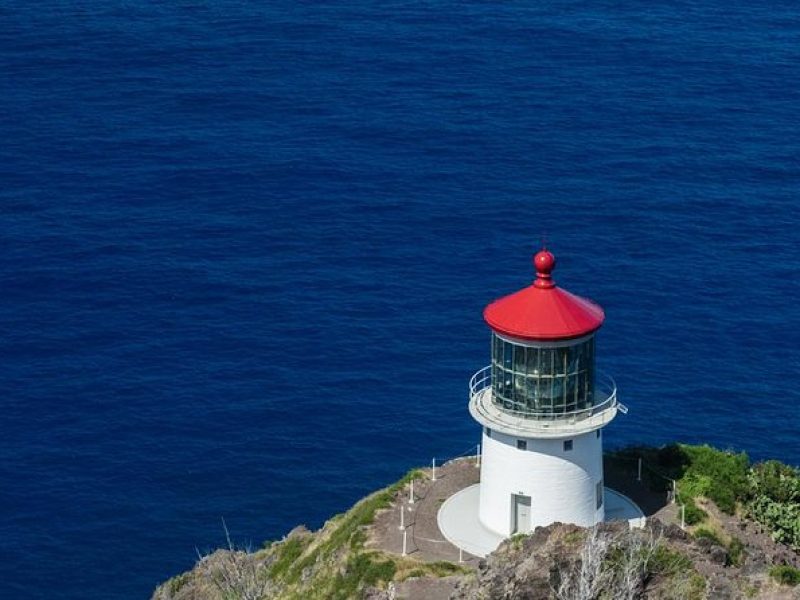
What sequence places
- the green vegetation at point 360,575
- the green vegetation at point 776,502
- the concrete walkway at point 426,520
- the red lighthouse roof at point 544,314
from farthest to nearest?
1. the green vegetation at point 776,502
2. the concrete walkway at point 426,520
3. the red lighthouse roof at point 544,314
4. the green vegetation at point 360,575

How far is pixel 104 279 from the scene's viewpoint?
94812 mm

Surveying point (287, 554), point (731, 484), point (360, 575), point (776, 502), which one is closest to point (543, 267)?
point (360, 575)

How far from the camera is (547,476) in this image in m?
49.6

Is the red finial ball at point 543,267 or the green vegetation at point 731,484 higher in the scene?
the red finial ball at point 543,267

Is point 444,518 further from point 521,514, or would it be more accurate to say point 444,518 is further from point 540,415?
point 540,415

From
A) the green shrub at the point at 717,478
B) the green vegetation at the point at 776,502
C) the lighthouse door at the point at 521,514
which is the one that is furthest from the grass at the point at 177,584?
the green vegetation at the point at 776,502

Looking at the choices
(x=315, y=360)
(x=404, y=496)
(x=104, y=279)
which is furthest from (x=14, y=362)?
(x=404, y=496)

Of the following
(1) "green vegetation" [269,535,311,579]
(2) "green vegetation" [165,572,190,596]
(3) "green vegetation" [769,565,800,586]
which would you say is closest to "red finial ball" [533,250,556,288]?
(3) "green vegetation" [769,565,800,586]

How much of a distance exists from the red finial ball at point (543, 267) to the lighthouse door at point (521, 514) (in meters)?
6.89

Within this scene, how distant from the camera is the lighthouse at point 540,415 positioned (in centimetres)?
4841

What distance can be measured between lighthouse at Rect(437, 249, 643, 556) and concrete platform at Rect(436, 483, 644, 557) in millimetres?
70

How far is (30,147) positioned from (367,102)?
80.4 feet

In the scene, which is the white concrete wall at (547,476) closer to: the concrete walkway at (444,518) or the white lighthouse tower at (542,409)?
the white lighthouse tower at (542,409)

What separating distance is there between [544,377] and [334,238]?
50.8m
